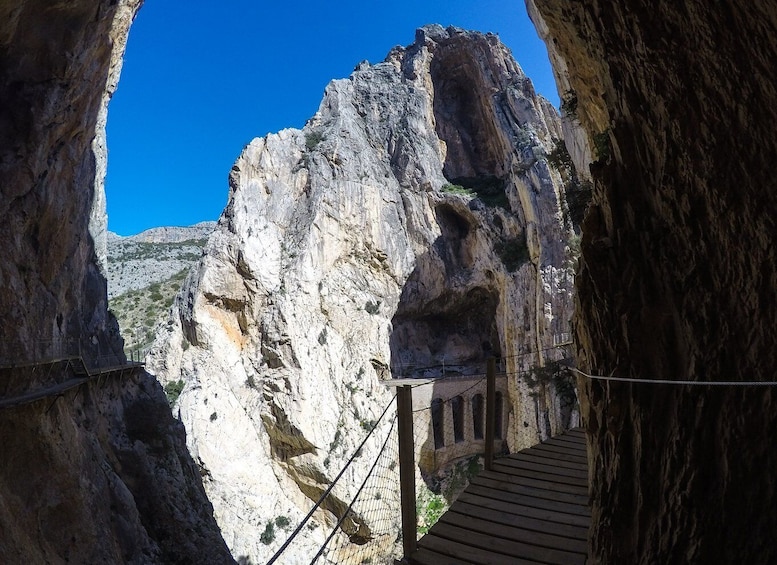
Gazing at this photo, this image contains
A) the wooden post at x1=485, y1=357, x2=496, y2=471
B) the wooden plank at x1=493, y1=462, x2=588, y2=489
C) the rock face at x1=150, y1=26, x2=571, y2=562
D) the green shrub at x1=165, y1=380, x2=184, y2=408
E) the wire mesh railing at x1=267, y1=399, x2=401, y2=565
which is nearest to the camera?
the wooden plank at x1=493, y1=462, x2=588, y2=489

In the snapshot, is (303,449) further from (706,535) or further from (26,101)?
(706,535)

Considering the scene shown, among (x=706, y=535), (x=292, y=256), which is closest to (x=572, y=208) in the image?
(x=706, y=535)

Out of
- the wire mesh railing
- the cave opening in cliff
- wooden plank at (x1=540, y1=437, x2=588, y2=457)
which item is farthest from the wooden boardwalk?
the cave opening in cliff

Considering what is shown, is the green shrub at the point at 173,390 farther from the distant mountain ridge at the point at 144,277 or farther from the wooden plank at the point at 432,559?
the wooden plank at the point at 432,559

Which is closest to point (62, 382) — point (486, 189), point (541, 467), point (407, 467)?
point (407, 467)

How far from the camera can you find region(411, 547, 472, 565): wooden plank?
381cm

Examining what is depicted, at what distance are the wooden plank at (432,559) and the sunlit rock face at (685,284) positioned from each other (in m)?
1.16

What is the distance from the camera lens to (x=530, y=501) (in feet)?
15.7

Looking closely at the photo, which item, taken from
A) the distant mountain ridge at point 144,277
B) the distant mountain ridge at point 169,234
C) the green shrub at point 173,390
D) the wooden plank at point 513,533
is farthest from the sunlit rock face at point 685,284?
the distant mountain ridge at point 169,234

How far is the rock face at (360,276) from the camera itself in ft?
78.1

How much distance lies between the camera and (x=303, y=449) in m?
24.0

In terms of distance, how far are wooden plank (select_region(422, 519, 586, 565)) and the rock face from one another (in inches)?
774

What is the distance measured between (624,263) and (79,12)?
46.0ft

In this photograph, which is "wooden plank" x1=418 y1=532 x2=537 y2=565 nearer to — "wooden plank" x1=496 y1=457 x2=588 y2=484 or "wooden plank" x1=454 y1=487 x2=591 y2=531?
"wooden plank" x1=454 y1=487 x2=591 y2=531
